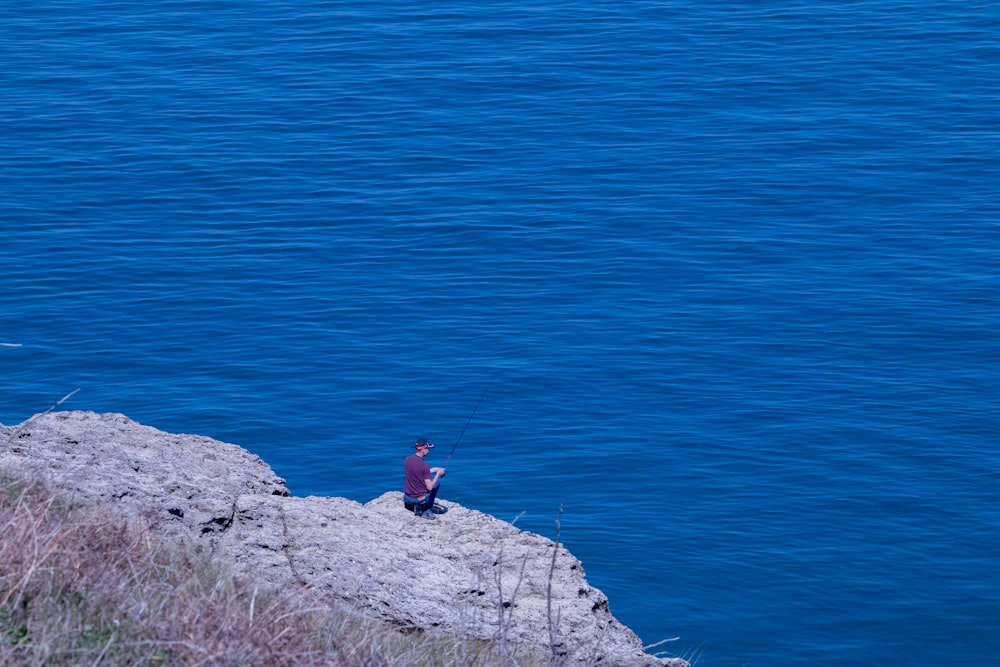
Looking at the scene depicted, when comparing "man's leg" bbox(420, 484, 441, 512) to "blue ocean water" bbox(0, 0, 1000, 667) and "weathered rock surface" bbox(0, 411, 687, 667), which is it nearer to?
"weathered rock surface" bbox(0, 411, 687, 667)

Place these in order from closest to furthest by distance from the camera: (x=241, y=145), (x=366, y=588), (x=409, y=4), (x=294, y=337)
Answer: (x=366, y=588) → (x=294, y=337) → (x=241, y=145) → (x=409, y=4)

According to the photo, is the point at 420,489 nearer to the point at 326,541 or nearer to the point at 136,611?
the point at 326,541

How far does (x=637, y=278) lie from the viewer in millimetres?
25797

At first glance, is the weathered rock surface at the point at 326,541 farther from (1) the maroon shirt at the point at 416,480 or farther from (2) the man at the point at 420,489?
(1) the maroon shirt at the point at 416,480

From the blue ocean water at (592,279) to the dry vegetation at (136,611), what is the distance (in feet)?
11.2

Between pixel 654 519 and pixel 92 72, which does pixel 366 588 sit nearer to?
pixel 654 519

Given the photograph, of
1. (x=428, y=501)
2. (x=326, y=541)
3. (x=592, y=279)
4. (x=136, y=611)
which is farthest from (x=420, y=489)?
(x=592, y=279)

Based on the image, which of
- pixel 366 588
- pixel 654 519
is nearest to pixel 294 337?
pixel 654 519

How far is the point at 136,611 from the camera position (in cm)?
651

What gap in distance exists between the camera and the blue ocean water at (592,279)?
18328 mm

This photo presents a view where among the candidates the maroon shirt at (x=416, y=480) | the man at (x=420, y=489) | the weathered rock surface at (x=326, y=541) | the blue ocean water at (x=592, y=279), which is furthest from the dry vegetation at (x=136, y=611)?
the maroon shirt at (x=416, y=480)

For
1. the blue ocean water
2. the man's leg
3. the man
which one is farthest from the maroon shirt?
the blue ocean water

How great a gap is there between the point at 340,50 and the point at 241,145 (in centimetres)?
802

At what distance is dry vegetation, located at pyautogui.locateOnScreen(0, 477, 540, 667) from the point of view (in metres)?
6.09
